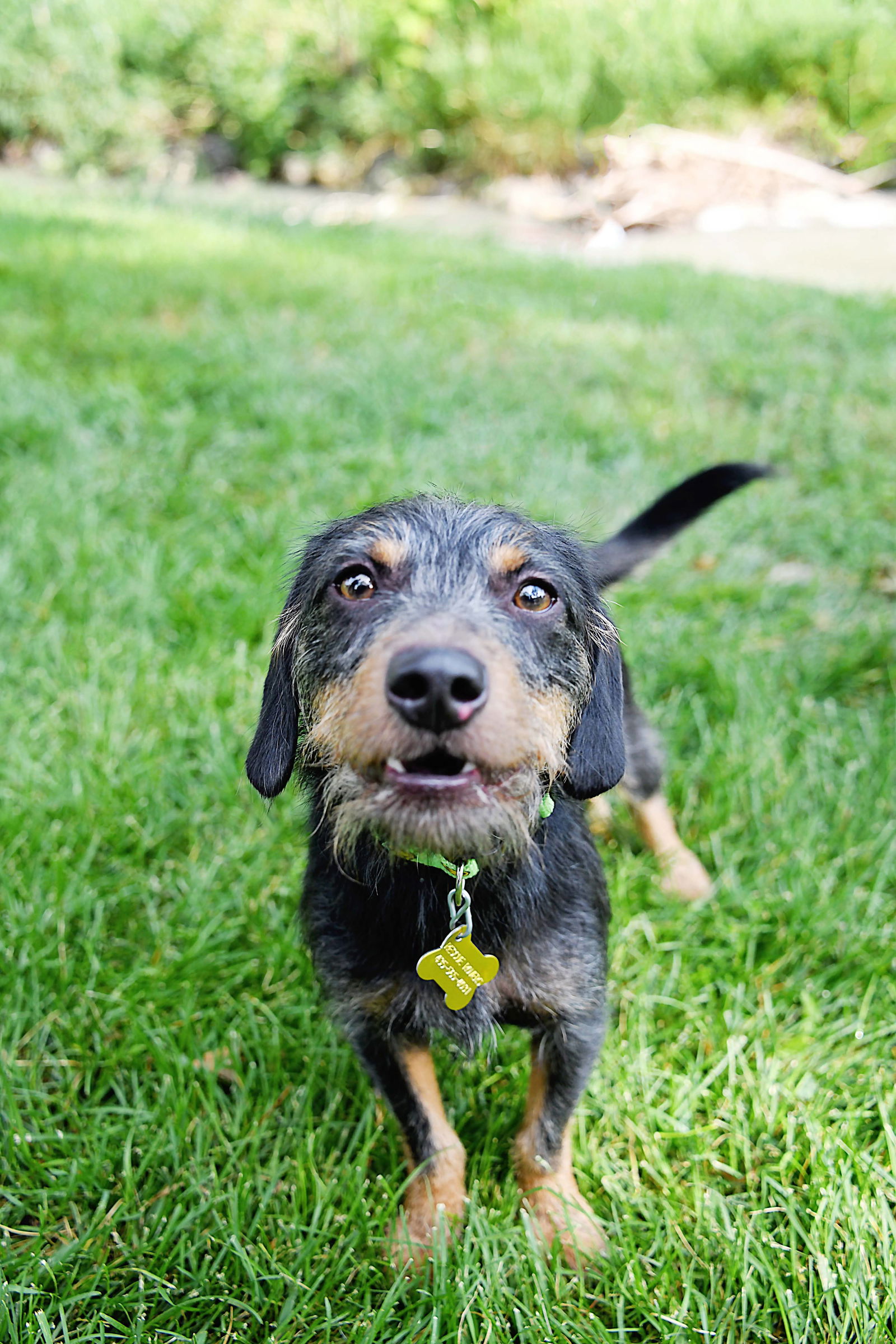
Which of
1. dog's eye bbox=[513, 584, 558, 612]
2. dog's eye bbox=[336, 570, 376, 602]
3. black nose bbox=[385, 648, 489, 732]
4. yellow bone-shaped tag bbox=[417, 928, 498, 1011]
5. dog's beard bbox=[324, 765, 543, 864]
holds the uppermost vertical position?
dog's eye bbox=[336, 570, 376, 602]

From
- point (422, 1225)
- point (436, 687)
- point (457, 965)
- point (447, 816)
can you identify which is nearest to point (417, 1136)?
point (422, 1225)

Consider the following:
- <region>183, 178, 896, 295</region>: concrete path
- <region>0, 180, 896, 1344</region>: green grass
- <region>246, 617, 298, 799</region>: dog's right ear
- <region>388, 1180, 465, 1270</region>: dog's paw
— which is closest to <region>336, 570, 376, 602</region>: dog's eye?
<region>246, 617, 298, 799</region>: dog's right ear

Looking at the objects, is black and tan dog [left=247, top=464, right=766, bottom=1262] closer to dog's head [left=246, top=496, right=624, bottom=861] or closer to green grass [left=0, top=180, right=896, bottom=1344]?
dog's head [left=246, top=496, right=624, bottom=861]

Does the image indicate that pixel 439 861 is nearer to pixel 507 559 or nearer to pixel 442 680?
pixel 442 680

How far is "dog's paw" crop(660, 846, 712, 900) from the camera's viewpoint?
9.32 ft

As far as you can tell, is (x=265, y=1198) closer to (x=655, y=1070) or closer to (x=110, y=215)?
(x=655, y=1070)

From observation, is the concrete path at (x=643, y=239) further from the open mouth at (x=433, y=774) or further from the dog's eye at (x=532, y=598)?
the open mouth at (x=433, y=774)

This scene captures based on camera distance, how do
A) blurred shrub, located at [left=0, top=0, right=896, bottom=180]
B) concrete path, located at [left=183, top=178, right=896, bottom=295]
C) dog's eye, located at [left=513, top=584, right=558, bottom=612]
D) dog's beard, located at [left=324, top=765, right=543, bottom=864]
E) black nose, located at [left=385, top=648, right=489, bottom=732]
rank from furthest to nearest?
1. blurred shrub, located at [left=0, top=0, right=896, bottom=180]
2. concrete path, located at [left=183, top=178, right=896, bottom=295]
3. dog's eye, located at [left=513, top=584, right=558, bottom=612]
4. dog's beard, located at [left=324, top=765, right=543, bottom=864]
5. black nose, located at [left=385, top=648, right=489, bottom=732]

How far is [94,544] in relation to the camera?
4.24 m

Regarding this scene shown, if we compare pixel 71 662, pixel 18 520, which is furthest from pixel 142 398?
pixel 71 662

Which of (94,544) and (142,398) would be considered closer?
(94,544)

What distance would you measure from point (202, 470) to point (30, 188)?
9709 mm

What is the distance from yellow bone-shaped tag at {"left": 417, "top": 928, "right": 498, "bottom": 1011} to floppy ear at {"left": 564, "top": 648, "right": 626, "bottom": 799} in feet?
1.26

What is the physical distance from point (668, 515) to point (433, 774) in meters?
1.61
